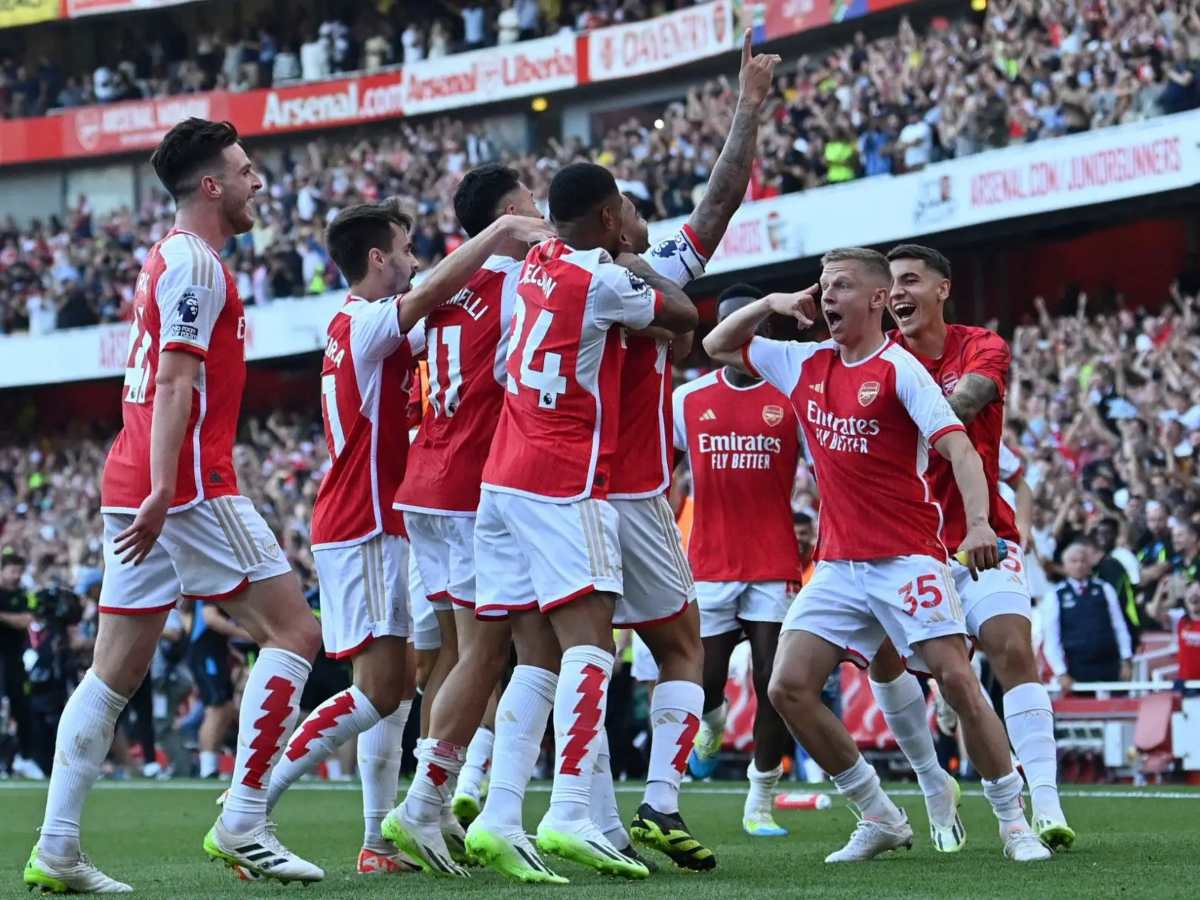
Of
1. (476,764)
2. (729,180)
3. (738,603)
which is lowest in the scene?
(476,764)

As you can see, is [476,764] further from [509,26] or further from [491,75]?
[509,26]

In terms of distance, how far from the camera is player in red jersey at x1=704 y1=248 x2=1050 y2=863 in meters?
7.00

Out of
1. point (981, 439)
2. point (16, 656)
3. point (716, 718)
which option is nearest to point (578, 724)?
point (981, 439)

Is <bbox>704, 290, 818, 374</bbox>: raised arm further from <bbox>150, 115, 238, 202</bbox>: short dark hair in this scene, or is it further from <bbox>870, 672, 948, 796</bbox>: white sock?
<bbox>150, 115, 238, 202</bbox>: short dark hair

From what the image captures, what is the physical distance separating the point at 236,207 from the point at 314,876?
2286mm

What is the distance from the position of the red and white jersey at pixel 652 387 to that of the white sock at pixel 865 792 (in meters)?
1.32

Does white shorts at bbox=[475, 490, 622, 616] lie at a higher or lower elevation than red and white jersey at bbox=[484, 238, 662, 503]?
lower

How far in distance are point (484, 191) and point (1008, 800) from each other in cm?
297

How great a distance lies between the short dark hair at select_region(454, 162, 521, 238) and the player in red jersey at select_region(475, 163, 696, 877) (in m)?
0.71

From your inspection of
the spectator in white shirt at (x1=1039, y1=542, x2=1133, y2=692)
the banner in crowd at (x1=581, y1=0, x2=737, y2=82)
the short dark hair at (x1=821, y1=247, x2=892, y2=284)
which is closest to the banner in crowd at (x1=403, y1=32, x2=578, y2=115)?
the banner in crowd at (x1=581, y1=0, x2=737, y2=82)

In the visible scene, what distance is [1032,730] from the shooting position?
24.3 ft

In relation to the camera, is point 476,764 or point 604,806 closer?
point 604,806

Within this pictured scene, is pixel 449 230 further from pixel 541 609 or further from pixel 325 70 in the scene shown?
pixel 541 609

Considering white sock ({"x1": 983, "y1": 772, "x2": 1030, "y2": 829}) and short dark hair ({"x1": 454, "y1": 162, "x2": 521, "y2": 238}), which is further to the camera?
short dark hair ({"x1": 454, "y1": 162, "x2": 521, "y2": 238})
